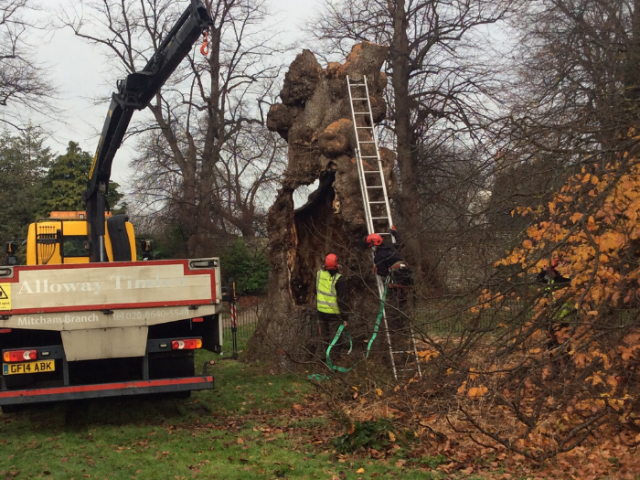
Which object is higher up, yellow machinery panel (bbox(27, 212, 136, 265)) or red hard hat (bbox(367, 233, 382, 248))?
yellow machinery panel (bbox(27, 212, 136, 265))

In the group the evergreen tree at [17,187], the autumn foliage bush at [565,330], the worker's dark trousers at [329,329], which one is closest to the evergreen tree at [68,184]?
the evergreen tree at [17,187]

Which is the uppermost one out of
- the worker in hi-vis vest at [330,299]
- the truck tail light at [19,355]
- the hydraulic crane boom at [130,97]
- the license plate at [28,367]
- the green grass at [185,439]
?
the hydraulic crane boom at [130,97]

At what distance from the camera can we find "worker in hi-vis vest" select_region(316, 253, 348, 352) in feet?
33.4

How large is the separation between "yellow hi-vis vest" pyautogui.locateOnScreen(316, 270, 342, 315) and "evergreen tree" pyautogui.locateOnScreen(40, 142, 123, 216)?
787 inches

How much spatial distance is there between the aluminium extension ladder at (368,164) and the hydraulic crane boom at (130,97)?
10.5 ft

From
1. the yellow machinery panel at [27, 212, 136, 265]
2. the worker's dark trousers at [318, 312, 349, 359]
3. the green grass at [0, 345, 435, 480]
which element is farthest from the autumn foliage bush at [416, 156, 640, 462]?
the yellow machinery panel at [27, 212, 136, 265]

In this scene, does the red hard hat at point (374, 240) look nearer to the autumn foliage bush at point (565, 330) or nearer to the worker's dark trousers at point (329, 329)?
the worker's dark trousers at point (329, 329)

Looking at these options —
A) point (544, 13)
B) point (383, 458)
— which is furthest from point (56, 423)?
point (544, 13)

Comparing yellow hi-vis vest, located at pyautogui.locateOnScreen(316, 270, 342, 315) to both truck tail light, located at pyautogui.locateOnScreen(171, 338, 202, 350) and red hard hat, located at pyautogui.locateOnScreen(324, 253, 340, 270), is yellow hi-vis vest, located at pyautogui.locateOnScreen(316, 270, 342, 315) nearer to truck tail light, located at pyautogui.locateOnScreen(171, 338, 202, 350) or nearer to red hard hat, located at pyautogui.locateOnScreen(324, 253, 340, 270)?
red hard hat, located at pyautogui.locateOnScreen(324, 253, 340, 270)

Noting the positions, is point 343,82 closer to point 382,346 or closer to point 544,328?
point 382,346

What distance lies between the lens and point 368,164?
11.3 meters

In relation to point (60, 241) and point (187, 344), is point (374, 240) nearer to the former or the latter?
point (187, 344)

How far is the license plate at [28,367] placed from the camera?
7.88 metres

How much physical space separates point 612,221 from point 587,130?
3.29 ft
